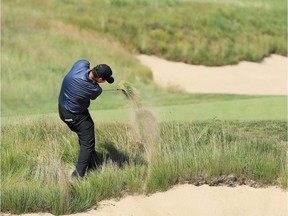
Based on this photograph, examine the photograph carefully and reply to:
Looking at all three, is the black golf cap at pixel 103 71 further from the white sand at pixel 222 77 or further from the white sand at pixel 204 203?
the white sand at pixel 222 77

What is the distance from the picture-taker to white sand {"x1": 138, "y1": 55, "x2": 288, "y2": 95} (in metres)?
24.8

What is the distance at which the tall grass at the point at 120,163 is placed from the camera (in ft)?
25.4

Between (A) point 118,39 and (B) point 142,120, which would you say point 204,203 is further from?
(A) point 118,39

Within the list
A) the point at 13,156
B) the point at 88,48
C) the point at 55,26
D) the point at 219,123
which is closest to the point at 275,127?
the point at 219,123

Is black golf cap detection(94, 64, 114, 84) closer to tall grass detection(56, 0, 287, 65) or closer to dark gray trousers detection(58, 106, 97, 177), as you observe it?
dark gray trousers detection(58, 106, 97, 177)

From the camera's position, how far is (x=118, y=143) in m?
9.72

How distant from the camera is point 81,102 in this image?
857 cm

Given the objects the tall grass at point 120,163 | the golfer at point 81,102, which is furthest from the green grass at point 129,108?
the golfer at point 81,102

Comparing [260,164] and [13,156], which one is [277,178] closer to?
[260,164]

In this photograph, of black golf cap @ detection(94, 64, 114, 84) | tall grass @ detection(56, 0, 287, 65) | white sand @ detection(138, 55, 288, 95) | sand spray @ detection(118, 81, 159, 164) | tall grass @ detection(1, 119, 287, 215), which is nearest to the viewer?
tall grass @ detection(1, 119, 287, 215)

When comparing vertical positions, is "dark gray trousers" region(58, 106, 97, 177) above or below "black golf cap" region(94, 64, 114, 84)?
below

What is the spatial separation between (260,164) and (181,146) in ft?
3.32

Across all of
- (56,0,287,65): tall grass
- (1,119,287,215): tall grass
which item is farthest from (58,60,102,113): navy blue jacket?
(56,0,287,65): tall grass

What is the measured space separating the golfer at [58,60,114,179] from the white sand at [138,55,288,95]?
48.5 ft
